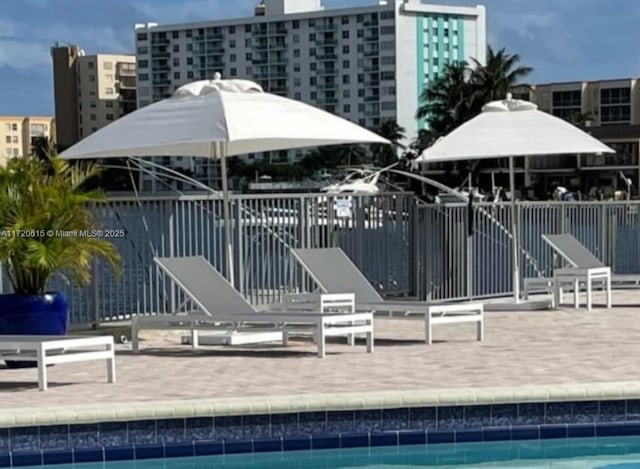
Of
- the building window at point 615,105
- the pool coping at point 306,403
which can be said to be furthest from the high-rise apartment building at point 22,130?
the pool coping at point 306,403

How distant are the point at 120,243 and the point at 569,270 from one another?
5722 mm

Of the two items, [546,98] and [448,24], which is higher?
[448,24]

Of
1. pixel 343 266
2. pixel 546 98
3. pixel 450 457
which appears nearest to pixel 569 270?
pixel 343 266

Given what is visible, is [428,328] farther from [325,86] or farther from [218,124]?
[325,86]

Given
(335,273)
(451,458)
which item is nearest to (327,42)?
(335,273)

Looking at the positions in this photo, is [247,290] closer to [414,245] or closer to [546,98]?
[414,245]

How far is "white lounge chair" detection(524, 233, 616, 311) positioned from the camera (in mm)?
14141

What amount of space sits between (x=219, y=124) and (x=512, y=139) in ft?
15.4

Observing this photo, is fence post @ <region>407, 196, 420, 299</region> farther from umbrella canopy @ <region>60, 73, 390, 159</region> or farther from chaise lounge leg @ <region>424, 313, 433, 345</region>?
chaise lounge leg @ <region>424, 313, 433, 345</region>

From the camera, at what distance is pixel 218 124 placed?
34.0 ft

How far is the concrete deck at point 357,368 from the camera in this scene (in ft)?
26.4

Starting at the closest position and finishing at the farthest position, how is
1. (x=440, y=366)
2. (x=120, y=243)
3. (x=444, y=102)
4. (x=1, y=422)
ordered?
→ (x=1, y=422) → (x=440, y=366) → (x=120, y=243) → (x=444, y=102)

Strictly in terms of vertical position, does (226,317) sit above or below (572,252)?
below

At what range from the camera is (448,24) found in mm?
138500
